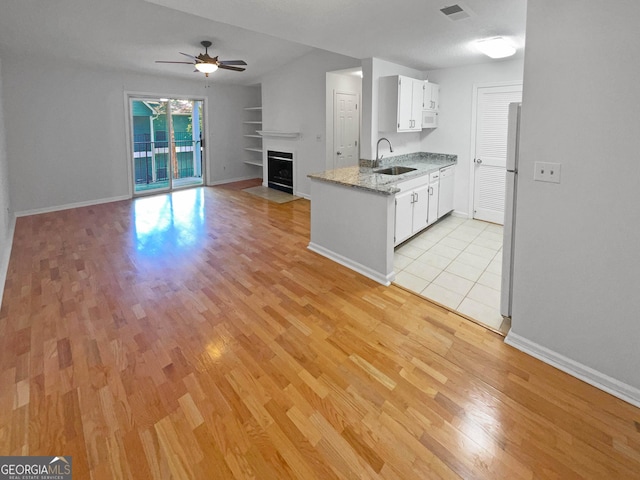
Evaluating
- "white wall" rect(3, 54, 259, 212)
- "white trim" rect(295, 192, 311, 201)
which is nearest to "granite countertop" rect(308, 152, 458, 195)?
"white trim" rect(295, 192, 311, 201)

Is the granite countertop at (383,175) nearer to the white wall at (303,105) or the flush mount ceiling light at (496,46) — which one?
the flush mount ceiling light at (496,46)

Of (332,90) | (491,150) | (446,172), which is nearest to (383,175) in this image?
(446,172)

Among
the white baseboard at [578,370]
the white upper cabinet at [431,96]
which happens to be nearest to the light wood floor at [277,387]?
the white baseboard at [578,370]

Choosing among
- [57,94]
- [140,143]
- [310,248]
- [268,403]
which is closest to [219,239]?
[310,248]

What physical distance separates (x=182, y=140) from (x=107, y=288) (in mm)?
6105

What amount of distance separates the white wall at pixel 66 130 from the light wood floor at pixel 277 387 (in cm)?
308

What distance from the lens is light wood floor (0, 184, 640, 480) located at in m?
1.56

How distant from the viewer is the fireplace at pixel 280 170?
744cm

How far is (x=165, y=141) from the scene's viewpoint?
7953mm

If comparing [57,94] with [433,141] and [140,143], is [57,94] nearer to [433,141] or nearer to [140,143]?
[140,143]

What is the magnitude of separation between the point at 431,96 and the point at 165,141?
19.5 ft

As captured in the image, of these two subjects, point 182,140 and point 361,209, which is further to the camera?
point 182,140

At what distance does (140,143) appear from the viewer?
7.76m

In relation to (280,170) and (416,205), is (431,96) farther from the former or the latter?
(280,170)
